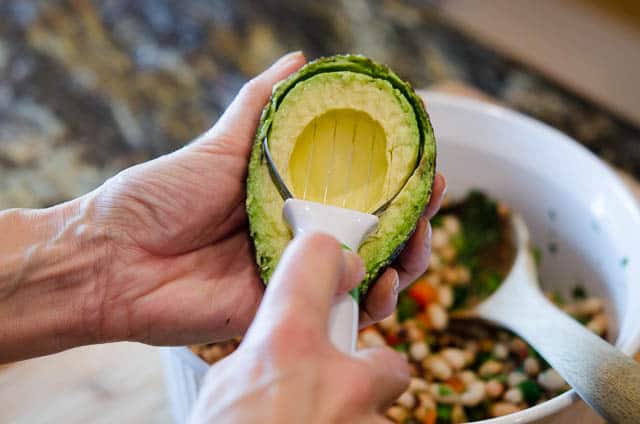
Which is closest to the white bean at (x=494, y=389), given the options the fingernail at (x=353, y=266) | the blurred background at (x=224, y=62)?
the fingernail at (x=353, y=266)

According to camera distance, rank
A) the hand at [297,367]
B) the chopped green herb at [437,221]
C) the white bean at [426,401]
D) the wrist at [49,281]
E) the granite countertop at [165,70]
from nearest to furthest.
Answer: the hand at [297,367], the wrist at [49,281], the white bean at [426,401], the chopped green herb at [437,221], the granite countertop at [165,70]

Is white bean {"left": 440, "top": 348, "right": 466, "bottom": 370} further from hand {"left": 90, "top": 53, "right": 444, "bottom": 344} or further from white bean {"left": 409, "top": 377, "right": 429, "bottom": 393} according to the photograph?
hand {"left": 90, "top": 53, "right": 444, "bottom": 344}

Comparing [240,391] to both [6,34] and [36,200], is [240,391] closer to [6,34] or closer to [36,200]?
[36,200]

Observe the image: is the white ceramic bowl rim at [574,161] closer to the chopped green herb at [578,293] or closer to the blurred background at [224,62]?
the chopped green herb at [578,293]

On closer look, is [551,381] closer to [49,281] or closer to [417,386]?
[417,386]

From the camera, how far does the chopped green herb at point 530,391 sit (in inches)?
27.9

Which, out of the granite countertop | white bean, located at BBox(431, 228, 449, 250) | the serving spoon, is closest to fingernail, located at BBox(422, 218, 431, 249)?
the serving spoon

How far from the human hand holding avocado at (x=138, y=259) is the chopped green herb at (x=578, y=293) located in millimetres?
302

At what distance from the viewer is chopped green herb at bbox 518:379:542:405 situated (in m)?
0.71

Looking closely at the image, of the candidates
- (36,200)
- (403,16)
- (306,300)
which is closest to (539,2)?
(403,16)

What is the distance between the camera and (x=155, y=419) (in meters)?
0.69

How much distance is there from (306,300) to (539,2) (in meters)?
1.57

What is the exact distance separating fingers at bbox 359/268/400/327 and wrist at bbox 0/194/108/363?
25 cm

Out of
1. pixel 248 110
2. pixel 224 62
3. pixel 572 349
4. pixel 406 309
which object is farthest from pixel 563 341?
pixel 224 62
